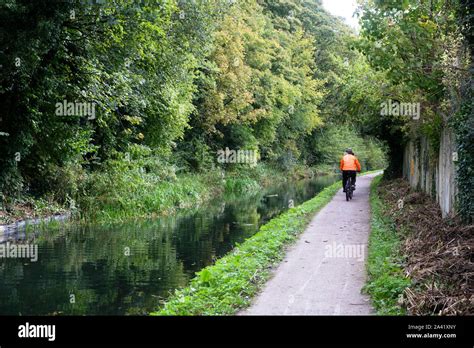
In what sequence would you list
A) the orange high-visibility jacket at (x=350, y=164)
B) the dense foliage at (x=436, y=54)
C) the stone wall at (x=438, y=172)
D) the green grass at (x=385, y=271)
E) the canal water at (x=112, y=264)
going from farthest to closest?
the orange high-visibility jacket at (x=350, y=164) → the stone wall at (x=438, y=172) → the dense foliage at (x=436, y=54) → the canal water at (x=112, y=264) → the green grass at (x=385, y=271)

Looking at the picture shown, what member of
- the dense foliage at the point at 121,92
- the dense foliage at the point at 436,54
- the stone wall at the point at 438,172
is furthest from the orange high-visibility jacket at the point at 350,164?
the dense foliage at the point at 436,54

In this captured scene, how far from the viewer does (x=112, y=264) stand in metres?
12.5

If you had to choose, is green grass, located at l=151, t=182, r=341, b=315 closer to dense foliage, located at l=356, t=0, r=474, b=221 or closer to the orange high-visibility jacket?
dense foliage, located at l=356, t=0, r=474, b=221

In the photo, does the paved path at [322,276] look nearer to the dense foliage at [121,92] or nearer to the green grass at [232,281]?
the green grass at [232,281]

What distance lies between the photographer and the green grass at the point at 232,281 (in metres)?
7.67

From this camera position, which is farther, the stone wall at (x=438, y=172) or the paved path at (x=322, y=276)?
the stone wall at (x=438, y=172)

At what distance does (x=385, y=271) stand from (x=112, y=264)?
6.34m

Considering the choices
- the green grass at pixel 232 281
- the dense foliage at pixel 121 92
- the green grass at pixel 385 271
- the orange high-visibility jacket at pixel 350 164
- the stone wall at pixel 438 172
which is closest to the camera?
the green grass at pixel 385 271

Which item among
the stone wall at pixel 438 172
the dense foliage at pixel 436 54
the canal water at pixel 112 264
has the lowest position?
the canal water at pixel 112 264

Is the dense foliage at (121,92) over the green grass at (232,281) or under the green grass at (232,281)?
over

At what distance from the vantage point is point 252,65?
36.8 metres

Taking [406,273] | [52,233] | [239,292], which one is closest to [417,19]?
[406,273]

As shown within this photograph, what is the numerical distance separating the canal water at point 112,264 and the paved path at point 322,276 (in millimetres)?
2153

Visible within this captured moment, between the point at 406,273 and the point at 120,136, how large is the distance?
15587mm
